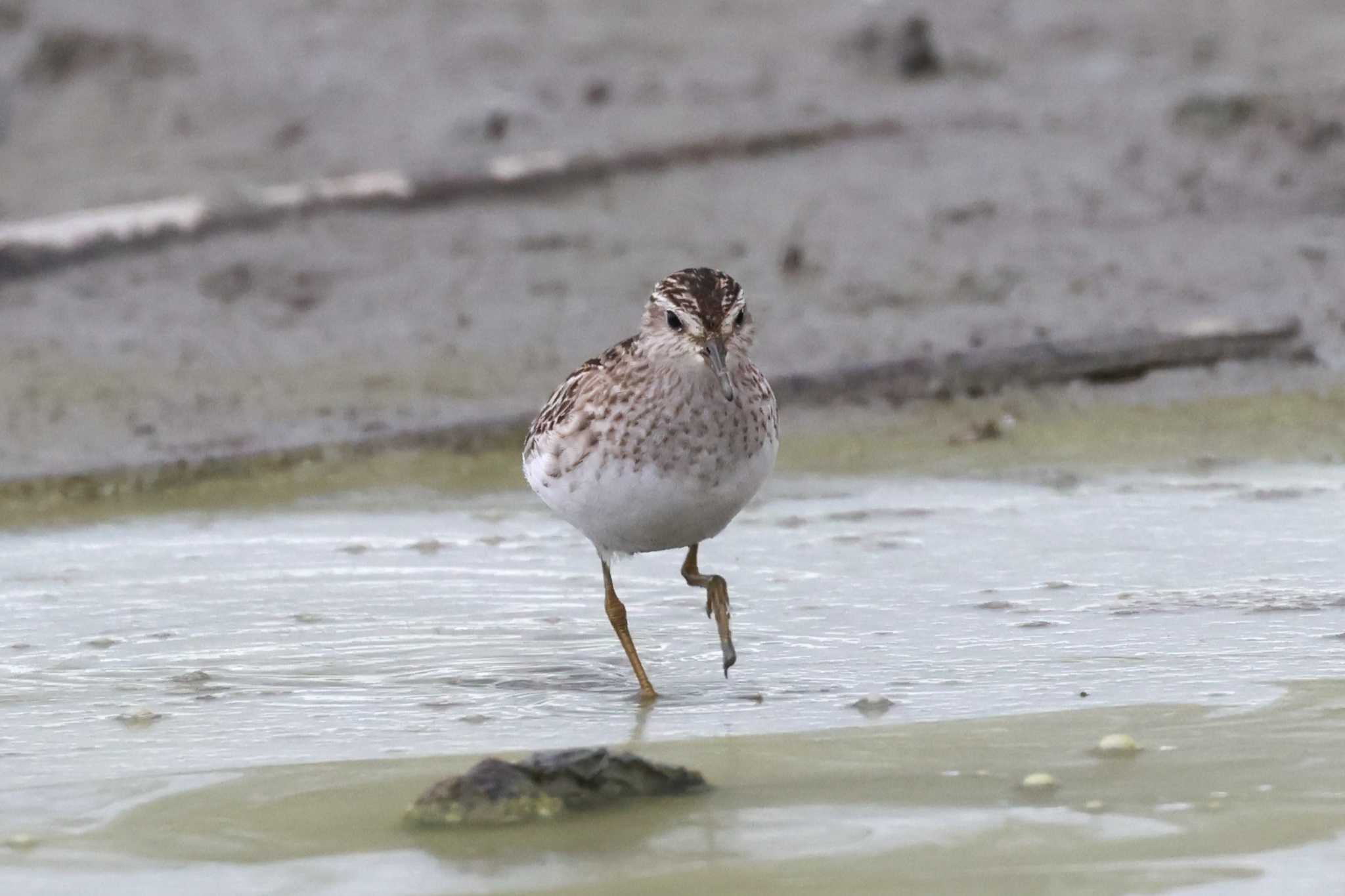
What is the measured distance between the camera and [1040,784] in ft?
16.0

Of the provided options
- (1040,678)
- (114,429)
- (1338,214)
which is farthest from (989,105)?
(1040,678)

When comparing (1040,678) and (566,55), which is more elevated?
(566,55)

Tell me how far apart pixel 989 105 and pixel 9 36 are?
671 centimetres

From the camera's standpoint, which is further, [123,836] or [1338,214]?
[1338,214]

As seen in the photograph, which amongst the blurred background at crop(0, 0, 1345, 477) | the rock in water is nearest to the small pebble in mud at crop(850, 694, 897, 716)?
the rock in water

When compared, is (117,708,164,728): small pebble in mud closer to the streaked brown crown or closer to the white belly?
the white belly

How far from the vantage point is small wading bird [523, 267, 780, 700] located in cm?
595

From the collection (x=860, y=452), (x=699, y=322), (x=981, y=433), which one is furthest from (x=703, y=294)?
(x=981, y=433)

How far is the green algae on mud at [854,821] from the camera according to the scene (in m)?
4.36

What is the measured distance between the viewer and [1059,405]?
9656 millimetres

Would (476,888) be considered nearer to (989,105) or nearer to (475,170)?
(475,170)

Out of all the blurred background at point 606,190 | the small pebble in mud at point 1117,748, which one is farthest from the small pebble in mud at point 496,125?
the small pebble in mud at point 1117,748

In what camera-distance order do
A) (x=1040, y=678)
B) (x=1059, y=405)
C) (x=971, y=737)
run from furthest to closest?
1. (x=1059, y=405)
2. (x=1040, y=678)
3. (x=971, y=737)

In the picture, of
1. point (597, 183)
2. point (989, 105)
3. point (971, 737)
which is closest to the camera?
point (971, 737)
